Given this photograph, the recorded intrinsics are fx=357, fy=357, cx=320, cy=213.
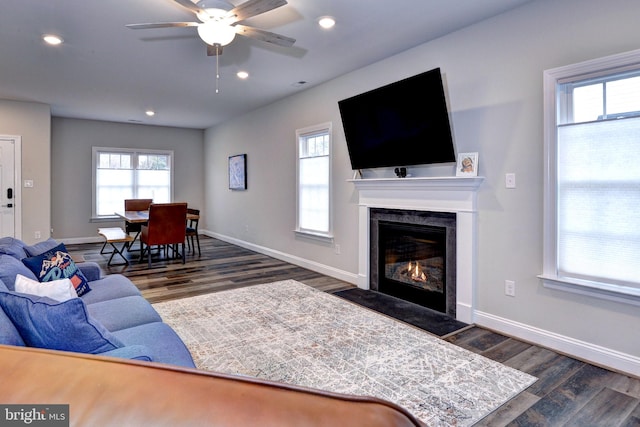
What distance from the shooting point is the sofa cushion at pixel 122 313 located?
6.75ft

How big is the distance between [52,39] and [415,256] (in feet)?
14.0

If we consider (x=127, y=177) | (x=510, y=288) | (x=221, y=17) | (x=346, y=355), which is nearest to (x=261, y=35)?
(x=221, y=17)

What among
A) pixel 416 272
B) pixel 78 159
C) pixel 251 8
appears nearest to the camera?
pixel 251 8

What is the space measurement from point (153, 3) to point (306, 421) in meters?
3.27

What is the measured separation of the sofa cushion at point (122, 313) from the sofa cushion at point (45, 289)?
0.57ft

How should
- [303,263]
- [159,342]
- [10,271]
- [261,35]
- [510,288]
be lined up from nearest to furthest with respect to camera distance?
[159,342]
[10,271]
[261,35]
[510,288]
[303,263]

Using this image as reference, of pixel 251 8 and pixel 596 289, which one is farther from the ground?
pixel 251 8

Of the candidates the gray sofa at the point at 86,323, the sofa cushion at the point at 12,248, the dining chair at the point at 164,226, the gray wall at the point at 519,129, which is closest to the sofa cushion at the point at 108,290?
the gray sofa at the point at 86,323

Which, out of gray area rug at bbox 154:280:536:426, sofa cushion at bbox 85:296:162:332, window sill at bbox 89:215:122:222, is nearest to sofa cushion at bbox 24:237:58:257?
sofa cushion at bbox 85:296:162:332

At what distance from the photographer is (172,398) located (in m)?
0.59

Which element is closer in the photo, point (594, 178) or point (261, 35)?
point (594, 178)

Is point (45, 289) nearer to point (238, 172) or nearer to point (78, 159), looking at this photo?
point (238, 172)

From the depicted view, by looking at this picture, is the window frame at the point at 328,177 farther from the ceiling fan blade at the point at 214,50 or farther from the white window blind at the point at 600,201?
the white window blind at the point at 600,201

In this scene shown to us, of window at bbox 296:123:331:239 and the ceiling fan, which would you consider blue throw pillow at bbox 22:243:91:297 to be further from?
window at bbox 296:123:331:239
